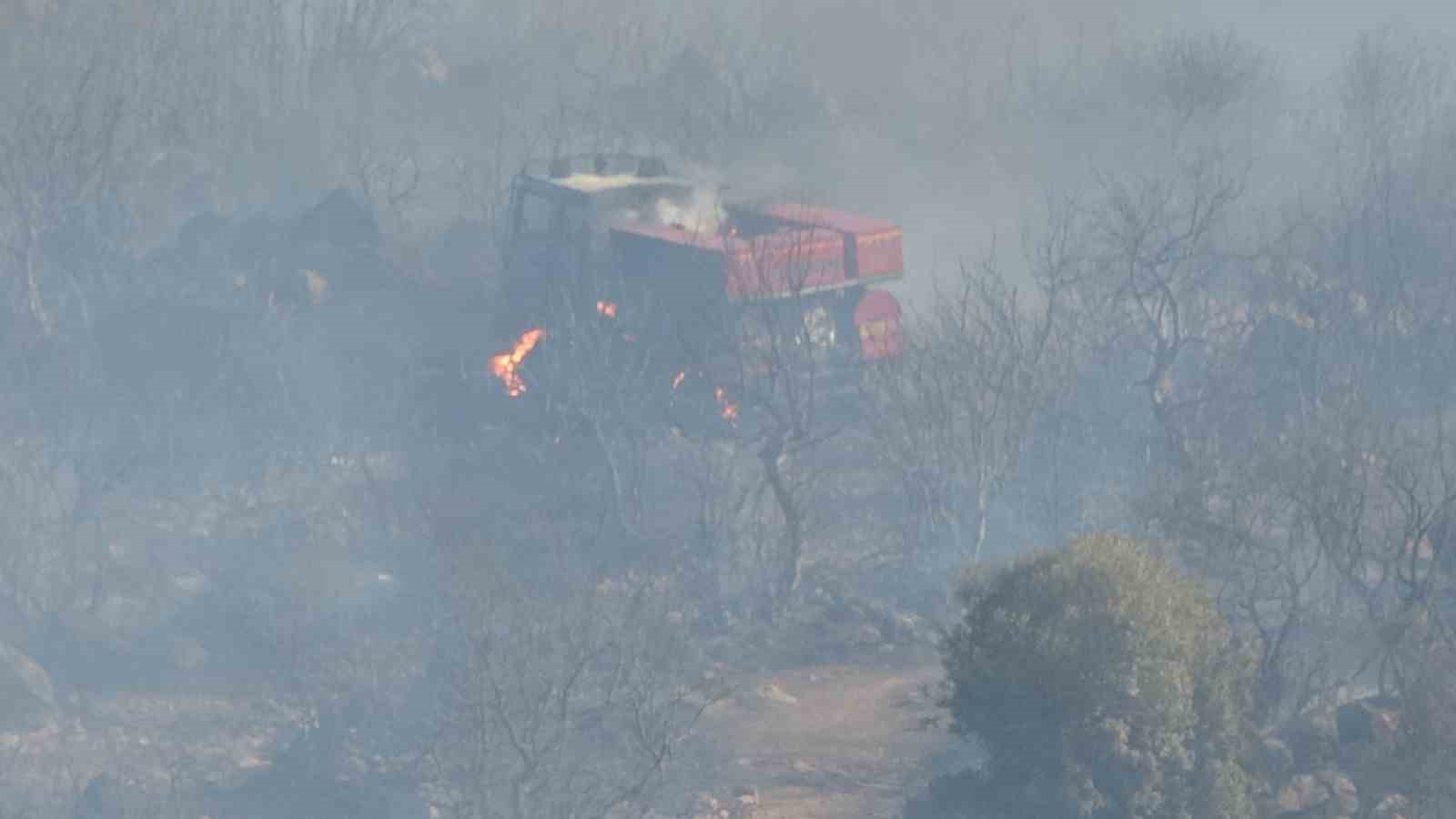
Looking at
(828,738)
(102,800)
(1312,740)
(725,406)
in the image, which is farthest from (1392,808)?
(102,800)

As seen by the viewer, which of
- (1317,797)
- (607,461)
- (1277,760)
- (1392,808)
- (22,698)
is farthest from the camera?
(607,461)

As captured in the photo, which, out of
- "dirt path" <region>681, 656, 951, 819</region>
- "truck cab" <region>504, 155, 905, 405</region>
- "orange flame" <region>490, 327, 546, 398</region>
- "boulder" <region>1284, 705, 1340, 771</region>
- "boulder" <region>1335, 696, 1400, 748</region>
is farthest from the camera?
"orange flame" <region>490, 327, 546, 398</region>

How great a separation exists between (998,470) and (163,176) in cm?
1862

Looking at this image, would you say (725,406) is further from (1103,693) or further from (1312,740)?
(1103,693)

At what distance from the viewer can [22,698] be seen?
49.9 ft

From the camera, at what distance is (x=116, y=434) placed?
2106 cm

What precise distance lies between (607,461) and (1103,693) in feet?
27.3

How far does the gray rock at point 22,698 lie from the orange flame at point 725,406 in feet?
25.8

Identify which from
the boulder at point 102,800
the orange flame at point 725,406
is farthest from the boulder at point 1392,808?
the boulder at point 102,800

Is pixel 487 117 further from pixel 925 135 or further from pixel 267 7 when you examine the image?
pixel 925 135

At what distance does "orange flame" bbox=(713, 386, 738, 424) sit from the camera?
60.6ft

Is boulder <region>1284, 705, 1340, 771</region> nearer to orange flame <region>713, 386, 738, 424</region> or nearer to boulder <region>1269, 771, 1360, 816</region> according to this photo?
boulder <region>1269, 771, 1360, 816</region>

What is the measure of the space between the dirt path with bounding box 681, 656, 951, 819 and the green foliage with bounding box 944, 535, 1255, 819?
1378 mm

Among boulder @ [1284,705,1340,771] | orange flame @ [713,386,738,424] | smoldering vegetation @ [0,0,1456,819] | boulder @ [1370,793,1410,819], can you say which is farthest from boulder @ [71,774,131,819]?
boulder @ [1370,793,1410,819]
